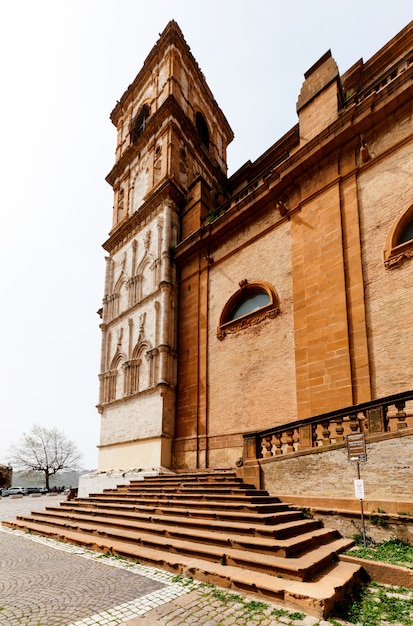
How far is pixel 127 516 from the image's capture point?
9.78m

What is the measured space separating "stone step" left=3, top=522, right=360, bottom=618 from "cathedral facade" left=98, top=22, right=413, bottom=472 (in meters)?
5.74

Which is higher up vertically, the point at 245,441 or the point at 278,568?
the point at 245,441

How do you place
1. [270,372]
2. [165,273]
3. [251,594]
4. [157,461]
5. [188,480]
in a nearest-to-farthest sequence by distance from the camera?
[251,594], [188,480], [270,372], [157,461], [165,273]

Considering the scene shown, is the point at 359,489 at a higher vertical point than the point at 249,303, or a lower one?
lower

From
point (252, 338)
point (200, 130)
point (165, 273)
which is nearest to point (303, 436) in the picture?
point (252, 338)

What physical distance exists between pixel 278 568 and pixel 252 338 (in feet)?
31.2

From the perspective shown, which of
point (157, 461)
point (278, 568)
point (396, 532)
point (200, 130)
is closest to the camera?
point (278, 568)

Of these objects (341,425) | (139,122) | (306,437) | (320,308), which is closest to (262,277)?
(320,308)

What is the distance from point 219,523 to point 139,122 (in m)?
26.2

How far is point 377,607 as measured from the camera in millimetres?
4809

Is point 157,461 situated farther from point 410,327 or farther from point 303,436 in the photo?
point 410,327

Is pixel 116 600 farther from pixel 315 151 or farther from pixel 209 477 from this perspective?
pixel 315 151

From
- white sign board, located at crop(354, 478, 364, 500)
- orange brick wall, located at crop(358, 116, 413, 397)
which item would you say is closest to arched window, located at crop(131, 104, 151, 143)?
orange brick wall, located at crop(358, 116, 413, 397)

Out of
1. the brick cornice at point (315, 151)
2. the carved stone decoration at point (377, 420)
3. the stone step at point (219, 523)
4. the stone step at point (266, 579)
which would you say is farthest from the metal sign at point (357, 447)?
the brick cornice at point (315, 151)
